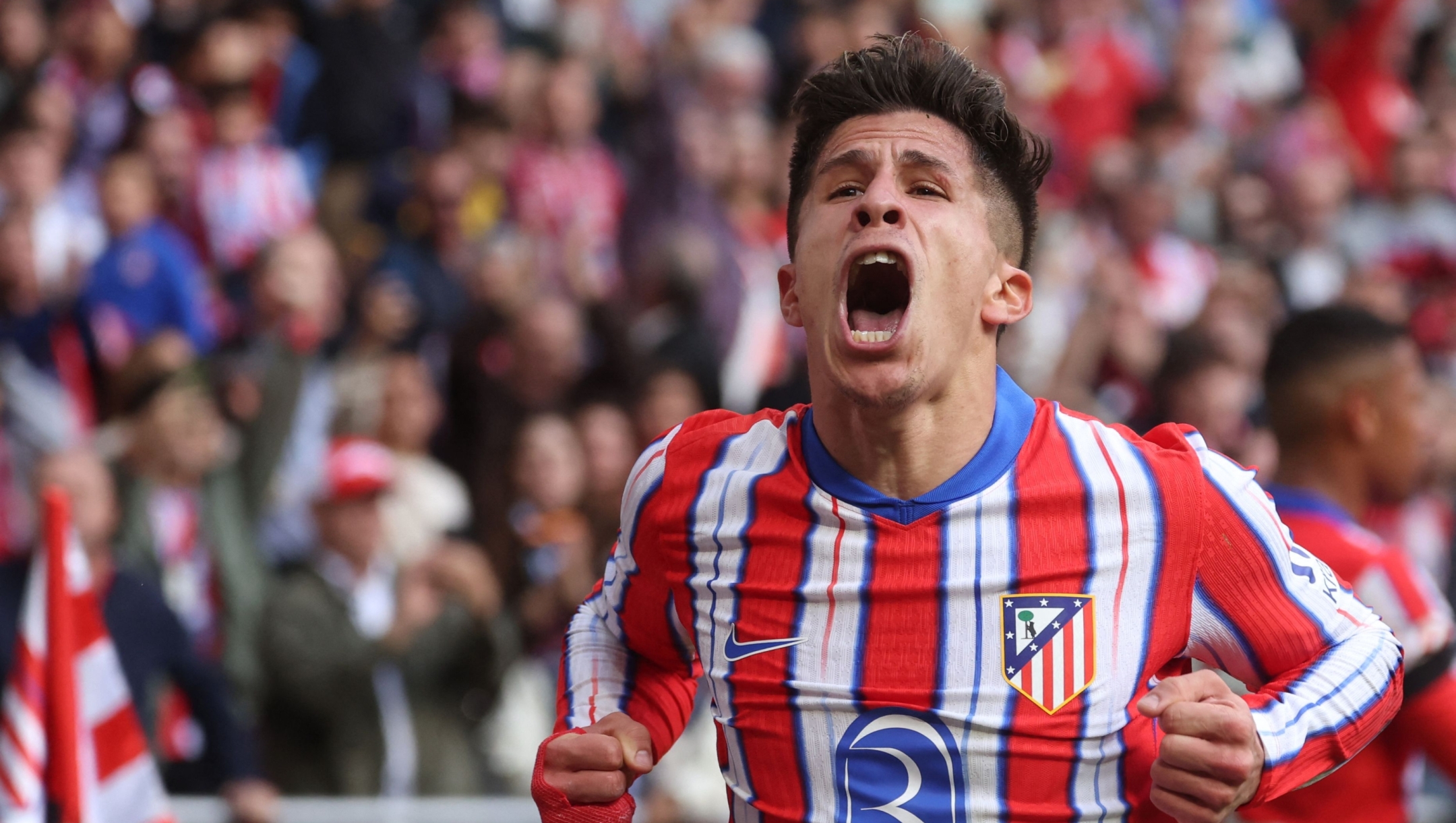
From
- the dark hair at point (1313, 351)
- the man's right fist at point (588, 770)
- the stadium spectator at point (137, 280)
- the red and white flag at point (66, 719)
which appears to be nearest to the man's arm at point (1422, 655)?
the dark hair at point (1313, 351)

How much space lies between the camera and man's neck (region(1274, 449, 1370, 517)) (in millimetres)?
3926

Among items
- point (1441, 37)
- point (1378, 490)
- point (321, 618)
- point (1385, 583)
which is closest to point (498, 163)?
point (321, 618)

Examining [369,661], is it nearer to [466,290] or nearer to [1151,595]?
[466,290]

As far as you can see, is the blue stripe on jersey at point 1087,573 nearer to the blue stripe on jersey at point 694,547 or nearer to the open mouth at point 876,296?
the open mouth at point 876,296

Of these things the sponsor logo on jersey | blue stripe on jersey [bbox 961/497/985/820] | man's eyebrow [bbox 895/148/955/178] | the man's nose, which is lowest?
the sponsor logo on jersey

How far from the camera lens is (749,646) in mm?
2650

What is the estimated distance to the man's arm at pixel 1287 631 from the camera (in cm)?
246

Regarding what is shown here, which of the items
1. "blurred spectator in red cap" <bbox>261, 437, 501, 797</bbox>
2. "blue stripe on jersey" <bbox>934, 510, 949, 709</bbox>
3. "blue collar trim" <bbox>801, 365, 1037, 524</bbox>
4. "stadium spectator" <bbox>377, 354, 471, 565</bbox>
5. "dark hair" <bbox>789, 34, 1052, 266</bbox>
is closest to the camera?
"blue stripe on jersey" <bbox>934, 510, 949, 709</bbox>

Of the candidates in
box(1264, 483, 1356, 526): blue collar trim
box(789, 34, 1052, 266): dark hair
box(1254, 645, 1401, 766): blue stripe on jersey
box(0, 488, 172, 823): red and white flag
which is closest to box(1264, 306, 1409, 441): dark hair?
box(1264, 483, 1356, 526): blue collar trim

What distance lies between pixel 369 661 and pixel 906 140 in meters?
3.60

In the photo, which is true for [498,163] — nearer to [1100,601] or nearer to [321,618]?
[321,618]

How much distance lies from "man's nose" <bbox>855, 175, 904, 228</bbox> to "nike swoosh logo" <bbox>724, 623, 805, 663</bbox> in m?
0.67

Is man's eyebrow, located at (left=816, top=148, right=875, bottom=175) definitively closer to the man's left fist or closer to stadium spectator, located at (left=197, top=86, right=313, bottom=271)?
the man's left fist

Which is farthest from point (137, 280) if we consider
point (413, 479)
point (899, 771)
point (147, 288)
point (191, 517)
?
point (899, 771)
